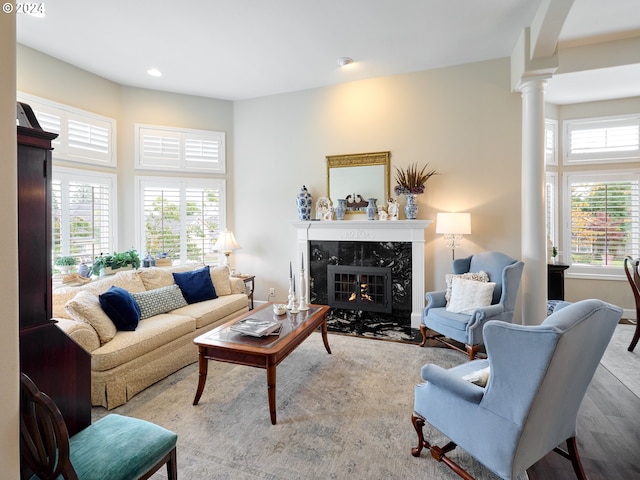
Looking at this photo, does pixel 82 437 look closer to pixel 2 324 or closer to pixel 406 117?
pixel 2 324

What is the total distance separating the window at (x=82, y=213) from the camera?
4027 mm

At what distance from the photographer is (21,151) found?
128 cm

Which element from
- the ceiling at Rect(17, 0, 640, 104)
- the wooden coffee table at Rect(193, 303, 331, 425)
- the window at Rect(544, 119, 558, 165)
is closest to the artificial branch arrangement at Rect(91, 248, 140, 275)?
the wooden coffee table at Rect(193, 303, 331, 425)

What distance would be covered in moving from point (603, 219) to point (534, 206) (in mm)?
2206

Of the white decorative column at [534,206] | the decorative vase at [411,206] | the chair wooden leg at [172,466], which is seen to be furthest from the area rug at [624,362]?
the chair wooden leg at [172,466]

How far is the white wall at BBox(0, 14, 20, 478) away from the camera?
1.01 metres

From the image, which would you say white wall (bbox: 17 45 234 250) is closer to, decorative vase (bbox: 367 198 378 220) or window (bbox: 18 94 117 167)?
window (bbox: 18 94 117 167)

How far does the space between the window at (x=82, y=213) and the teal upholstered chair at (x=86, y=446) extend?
Answer: 11.4 feet

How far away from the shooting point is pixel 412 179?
4258 mm

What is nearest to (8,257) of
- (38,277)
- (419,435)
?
(38,277)

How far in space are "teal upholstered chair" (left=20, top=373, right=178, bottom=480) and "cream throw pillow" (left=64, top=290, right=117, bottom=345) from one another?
127 cm

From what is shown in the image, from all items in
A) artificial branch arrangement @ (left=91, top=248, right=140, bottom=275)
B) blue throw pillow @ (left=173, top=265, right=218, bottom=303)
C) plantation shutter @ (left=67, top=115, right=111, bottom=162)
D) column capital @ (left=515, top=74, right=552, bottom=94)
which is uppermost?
column capital @ (left=515, top=74, right=552, bottom=94)

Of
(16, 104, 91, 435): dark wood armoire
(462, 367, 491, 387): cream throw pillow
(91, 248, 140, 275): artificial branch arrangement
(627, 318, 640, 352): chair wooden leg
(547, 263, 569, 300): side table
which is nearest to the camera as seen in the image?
(16, 104, 91, 435): dark wood armoire

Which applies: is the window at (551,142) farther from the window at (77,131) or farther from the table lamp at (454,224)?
the window at (77,131)
